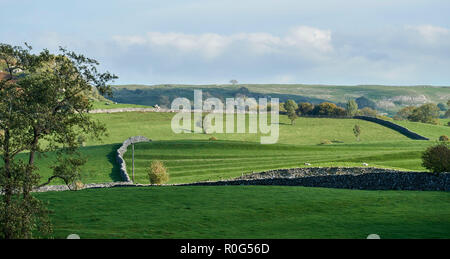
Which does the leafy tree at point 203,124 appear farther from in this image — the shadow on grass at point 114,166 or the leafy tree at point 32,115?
the leafy tree at point 32,115

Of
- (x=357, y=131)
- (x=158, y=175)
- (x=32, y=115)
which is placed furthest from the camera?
(x=357, y=131)

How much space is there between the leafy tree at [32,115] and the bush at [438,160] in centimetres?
3089

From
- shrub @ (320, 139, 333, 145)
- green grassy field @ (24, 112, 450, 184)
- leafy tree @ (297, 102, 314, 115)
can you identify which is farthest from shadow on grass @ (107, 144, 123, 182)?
leafy tree @ (297, 102, 314, 115)

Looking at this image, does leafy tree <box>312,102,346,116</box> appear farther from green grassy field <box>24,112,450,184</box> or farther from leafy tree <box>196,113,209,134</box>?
leafy tree <box>196,113,209,134</box>

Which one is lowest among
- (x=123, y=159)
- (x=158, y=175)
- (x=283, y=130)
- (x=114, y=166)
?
(x=114, y=166)

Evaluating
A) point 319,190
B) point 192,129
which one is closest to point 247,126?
point 192,129

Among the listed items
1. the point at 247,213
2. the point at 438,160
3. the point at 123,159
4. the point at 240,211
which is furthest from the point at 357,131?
the point at 247,213

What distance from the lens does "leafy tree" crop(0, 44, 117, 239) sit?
2605 centimetres

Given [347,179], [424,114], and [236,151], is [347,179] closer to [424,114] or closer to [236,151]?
[236,151]

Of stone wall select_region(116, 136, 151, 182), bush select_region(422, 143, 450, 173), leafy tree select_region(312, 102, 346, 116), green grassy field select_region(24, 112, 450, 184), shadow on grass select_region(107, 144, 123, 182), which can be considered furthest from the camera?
leafy tree select_region(312, 102, 346, 116)

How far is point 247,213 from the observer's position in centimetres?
3416

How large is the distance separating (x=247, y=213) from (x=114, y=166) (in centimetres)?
4360

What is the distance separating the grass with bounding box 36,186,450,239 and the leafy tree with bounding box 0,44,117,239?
331 centimetres

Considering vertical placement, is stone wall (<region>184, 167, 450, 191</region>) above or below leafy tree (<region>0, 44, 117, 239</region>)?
below
